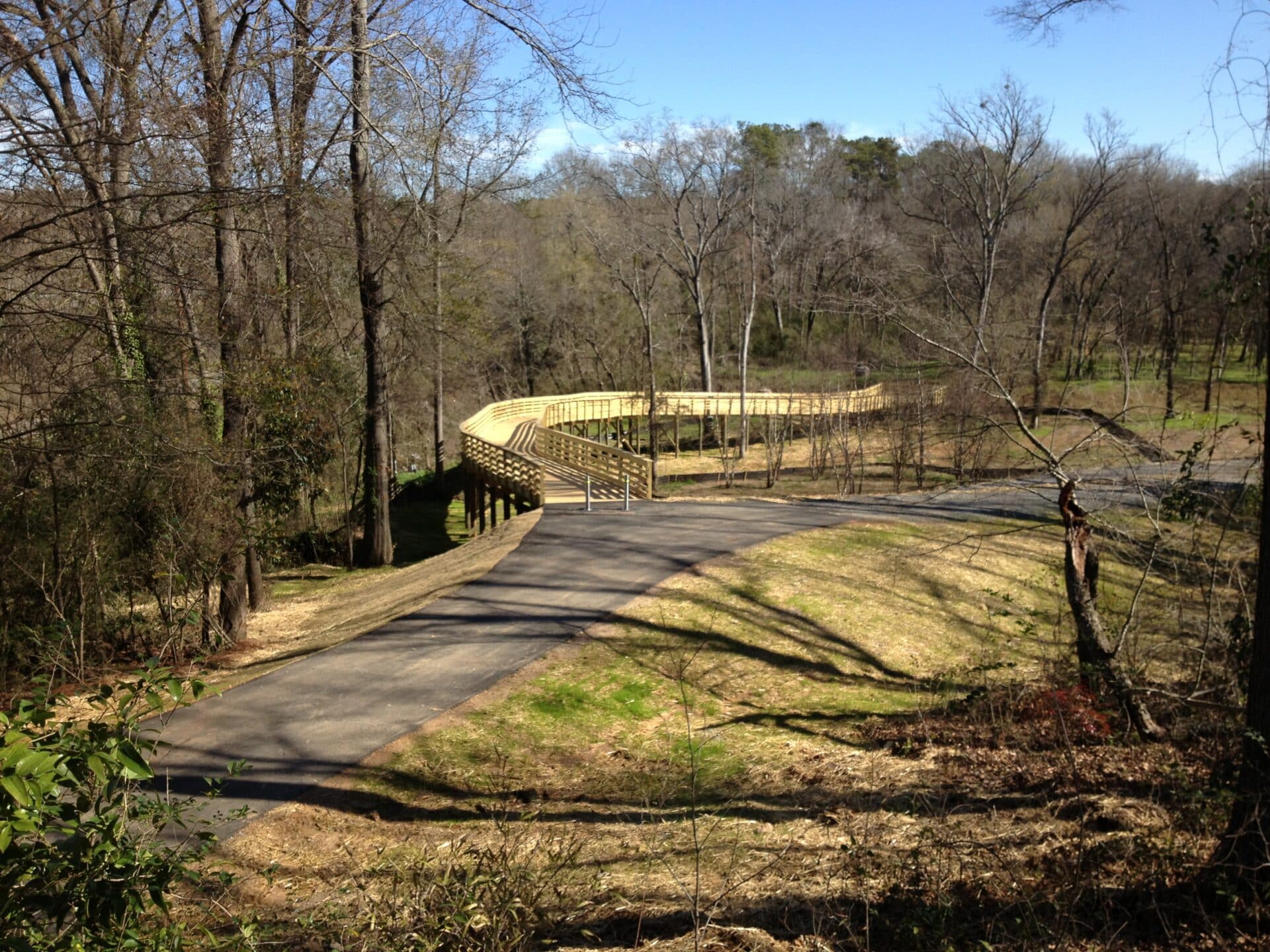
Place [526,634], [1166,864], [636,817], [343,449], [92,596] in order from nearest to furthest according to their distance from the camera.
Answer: [1166,864], [636,817], [92,596], [526,634], [343,449]

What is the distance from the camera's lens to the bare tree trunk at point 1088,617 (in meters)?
8.82

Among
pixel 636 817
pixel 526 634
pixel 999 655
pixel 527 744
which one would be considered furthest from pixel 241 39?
pixel 999 655

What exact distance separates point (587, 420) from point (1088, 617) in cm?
3491

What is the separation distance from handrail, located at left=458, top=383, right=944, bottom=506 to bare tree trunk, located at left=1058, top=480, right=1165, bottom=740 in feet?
35.1

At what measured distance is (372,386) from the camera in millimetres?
22516

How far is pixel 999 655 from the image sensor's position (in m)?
13.3

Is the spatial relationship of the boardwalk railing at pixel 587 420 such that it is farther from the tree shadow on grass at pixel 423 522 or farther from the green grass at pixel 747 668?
the green grass at pixel 747 668

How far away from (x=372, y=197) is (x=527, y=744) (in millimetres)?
13881

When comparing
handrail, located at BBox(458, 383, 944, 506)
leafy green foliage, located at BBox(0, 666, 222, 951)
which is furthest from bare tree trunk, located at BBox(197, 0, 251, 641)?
handrail, located at BBox(458, 383, 944, 506)

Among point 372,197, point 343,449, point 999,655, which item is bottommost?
point 999,655

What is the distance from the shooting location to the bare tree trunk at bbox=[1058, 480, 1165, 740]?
8820 mm

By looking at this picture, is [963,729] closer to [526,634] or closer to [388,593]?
[526,634]

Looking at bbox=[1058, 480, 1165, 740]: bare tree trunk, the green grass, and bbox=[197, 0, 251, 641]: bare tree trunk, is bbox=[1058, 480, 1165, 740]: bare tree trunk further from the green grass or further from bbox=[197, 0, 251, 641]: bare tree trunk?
bbox=[197, 0, 251, 641]: bare tree trunk

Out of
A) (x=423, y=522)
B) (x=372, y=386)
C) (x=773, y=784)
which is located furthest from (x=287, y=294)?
(x=423, y=522)
